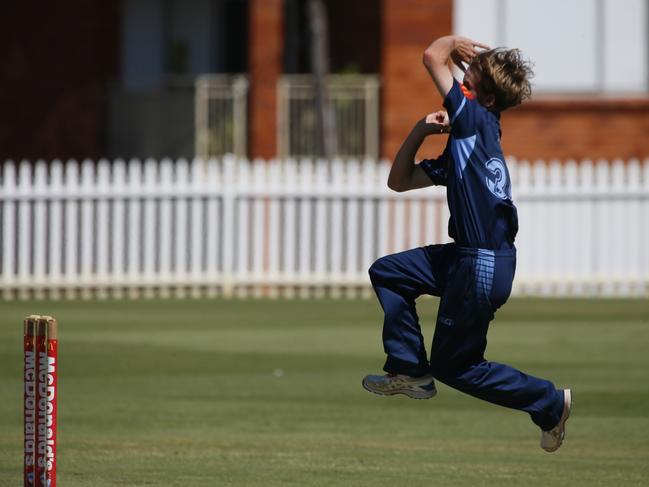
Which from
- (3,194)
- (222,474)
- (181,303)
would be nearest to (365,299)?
(181,303)

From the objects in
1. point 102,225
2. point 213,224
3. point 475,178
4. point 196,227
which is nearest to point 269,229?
point 213,224

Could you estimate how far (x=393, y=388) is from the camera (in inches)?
291

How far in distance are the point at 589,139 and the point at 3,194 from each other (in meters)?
8.06

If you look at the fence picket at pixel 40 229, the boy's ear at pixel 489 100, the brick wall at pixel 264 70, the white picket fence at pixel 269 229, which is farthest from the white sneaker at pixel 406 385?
the brick wall at pixel 264 70

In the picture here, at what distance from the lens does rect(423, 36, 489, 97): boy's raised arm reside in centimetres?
699

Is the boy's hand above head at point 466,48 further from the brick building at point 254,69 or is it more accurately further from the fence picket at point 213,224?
the brick building at point 254,69

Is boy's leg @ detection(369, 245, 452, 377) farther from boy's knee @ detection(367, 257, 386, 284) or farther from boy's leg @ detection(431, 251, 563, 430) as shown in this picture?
boy's leg @ detection(431, 251, 563, 430)

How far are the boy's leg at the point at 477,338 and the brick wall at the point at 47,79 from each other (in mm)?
17262

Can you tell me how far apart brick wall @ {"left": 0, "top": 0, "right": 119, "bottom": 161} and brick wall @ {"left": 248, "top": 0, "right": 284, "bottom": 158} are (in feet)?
9.55

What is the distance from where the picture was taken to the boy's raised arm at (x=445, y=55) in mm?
6988

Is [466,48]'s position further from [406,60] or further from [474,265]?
[406,60]

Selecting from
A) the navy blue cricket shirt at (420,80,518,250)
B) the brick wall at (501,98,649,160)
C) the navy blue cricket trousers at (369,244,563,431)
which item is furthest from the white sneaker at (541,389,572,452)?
the brick wall at (501,98,649,160)

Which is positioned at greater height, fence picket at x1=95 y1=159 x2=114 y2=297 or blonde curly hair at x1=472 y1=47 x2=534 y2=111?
blonde curly hair at x1=472 y1=47 x2=534 y2=111

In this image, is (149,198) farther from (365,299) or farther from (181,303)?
(365,299)
